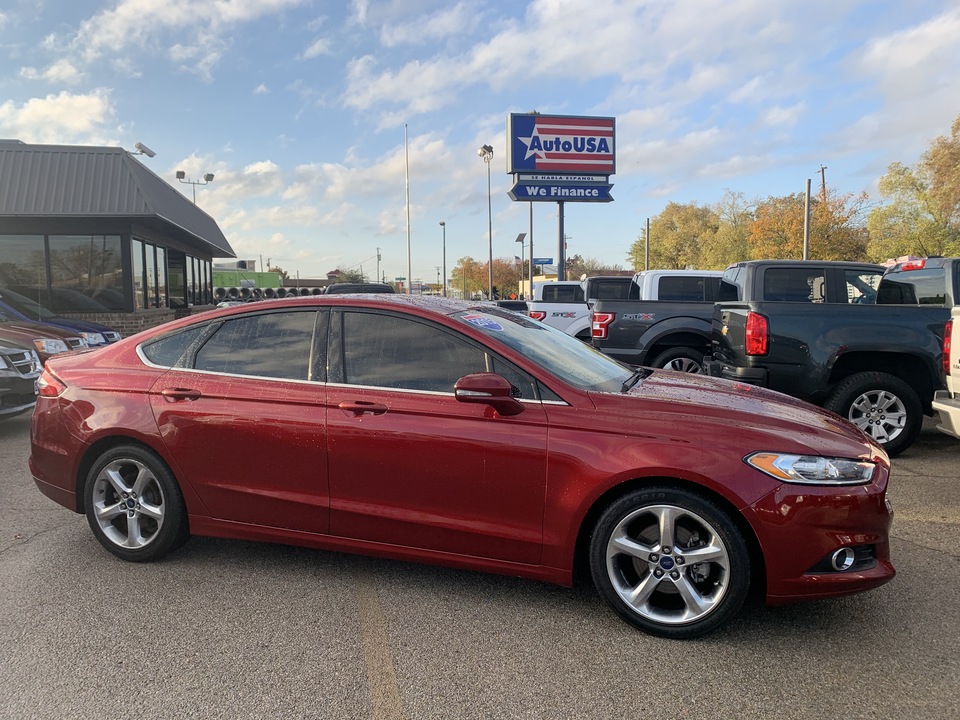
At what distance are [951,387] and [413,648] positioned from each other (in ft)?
15.8

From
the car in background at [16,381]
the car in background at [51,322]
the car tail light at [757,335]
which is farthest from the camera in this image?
the car in background at [51,322]

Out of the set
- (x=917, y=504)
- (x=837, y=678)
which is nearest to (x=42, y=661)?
(x=837, y=678)

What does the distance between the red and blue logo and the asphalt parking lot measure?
70.1 feet

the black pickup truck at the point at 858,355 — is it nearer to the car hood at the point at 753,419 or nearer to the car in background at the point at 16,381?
the car hood at the point at 753,419

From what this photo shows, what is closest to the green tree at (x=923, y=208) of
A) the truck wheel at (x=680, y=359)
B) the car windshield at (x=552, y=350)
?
the truck wheel at (x=680, y=359)

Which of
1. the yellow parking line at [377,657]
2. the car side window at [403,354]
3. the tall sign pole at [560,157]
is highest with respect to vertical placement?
the tall sign pole at [560,157]

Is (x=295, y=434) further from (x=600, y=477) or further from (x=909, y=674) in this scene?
(x=909, y=674)

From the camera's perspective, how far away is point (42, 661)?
284 centimetres

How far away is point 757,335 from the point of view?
20.2 ft

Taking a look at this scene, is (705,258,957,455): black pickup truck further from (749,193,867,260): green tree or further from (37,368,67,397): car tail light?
(749,193,867,260): green tree

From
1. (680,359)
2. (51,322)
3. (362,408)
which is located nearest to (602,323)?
(680,359)

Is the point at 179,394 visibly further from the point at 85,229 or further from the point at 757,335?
the point at 85,229

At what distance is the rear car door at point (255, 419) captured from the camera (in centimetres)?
348

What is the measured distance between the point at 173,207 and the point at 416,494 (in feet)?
60.2
